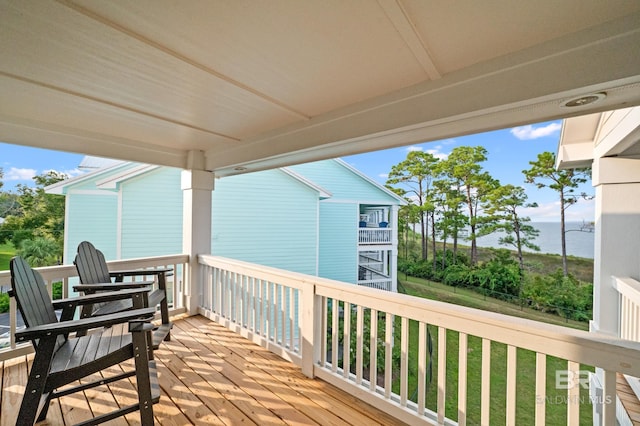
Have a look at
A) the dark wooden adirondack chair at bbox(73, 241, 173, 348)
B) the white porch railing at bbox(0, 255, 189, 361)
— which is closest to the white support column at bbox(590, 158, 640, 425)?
the dark wooden adirondack chair at bbox(73, 241, 173, 348)

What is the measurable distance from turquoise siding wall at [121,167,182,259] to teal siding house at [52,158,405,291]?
16 millimetres

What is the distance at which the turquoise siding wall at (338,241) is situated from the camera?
287 inches

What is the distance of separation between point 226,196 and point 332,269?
10.6 feet

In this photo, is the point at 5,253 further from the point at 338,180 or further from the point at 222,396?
the point at 338,180

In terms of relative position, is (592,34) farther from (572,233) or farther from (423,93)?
(572,233)

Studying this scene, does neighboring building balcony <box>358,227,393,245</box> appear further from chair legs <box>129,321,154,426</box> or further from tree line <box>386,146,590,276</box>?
chair legs <box>129,321,154,426</box>

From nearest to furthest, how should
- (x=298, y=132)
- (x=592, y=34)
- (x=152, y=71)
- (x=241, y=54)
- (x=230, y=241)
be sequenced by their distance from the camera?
(x=592, y=34)
(x=241, y=54)
(x=152, y=71)
(x=298, y=132)
(x=230, y=241)

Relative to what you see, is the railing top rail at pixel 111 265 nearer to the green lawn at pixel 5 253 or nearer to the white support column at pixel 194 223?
the white support column at pixel 194 223

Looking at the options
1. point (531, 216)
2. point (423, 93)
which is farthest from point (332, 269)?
point (423, 93)

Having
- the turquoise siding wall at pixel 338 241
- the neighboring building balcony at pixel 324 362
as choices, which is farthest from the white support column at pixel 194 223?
the turquoise siding wall at pixel 338 241

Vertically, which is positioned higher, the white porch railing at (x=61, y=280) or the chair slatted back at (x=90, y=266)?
the chair slatted back at (x=90, y=266)

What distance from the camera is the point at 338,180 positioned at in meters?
7.74

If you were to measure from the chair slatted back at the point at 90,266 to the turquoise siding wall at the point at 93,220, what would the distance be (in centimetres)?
303

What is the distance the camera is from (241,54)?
150 centimetres
